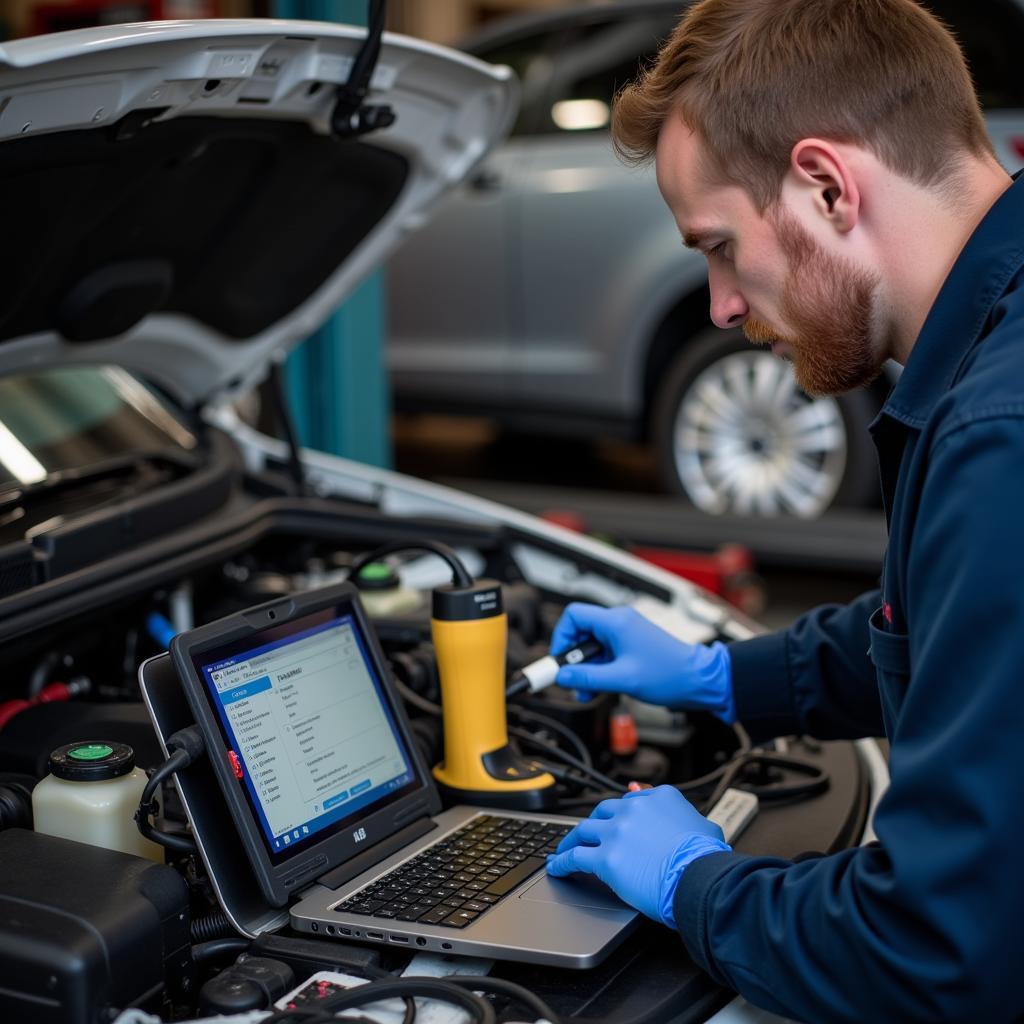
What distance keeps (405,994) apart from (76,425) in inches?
45.9

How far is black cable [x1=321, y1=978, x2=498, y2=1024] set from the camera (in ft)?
3.60

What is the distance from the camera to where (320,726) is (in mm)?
1404

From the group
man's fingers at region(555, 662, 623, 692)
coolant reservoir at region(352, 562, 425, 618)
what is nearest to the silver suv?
coolant reservoir at region(352, 562, 425, 618)

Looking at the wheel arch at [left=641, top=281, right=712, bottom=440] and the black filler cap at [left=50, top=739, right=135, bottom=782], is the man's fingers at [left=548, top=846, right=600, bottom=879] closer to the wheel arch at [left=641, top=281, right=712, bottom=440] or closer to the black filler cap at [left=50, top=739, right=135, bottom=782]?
the black filler cap at [left=50, top=739, right=135, bottom=782]

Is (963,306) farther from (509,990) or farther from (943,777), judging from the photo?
(509,990)

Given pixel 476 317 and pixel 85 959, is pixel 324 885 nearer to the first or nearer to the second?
pixel 85 959

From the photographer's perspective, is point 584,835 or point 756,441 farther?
point 756,441

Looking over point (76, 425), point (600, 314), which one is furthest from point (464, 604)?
point (600, 314)

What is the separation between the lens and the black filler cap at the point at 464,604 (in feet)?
4.99

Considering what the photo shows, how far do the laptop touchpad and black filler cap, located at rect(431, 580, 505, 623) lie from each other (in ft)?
1.06

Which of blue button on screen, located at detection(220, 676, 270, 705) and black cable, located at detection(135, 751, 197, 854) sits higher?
blue button on screen, located at detection(220, 676, 270, 705)

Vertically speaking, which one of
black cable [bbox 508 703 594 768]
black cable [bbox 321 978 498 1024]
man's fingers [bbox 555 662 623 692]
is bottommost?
black cable [bbox 508 703 594 768]

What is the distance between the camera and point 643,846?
1215 millimetres

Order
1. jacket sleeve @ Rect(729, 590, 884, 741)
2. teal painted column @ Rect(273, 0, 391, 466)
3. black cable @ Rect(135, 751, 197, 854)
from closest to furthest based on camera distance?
black cable @ Rect(135, 751, 197, 854) < jacket sleeve @ Rect(729, 590, 884, 741) < teal painted column @ Rect(273, 0, 391, 466)
